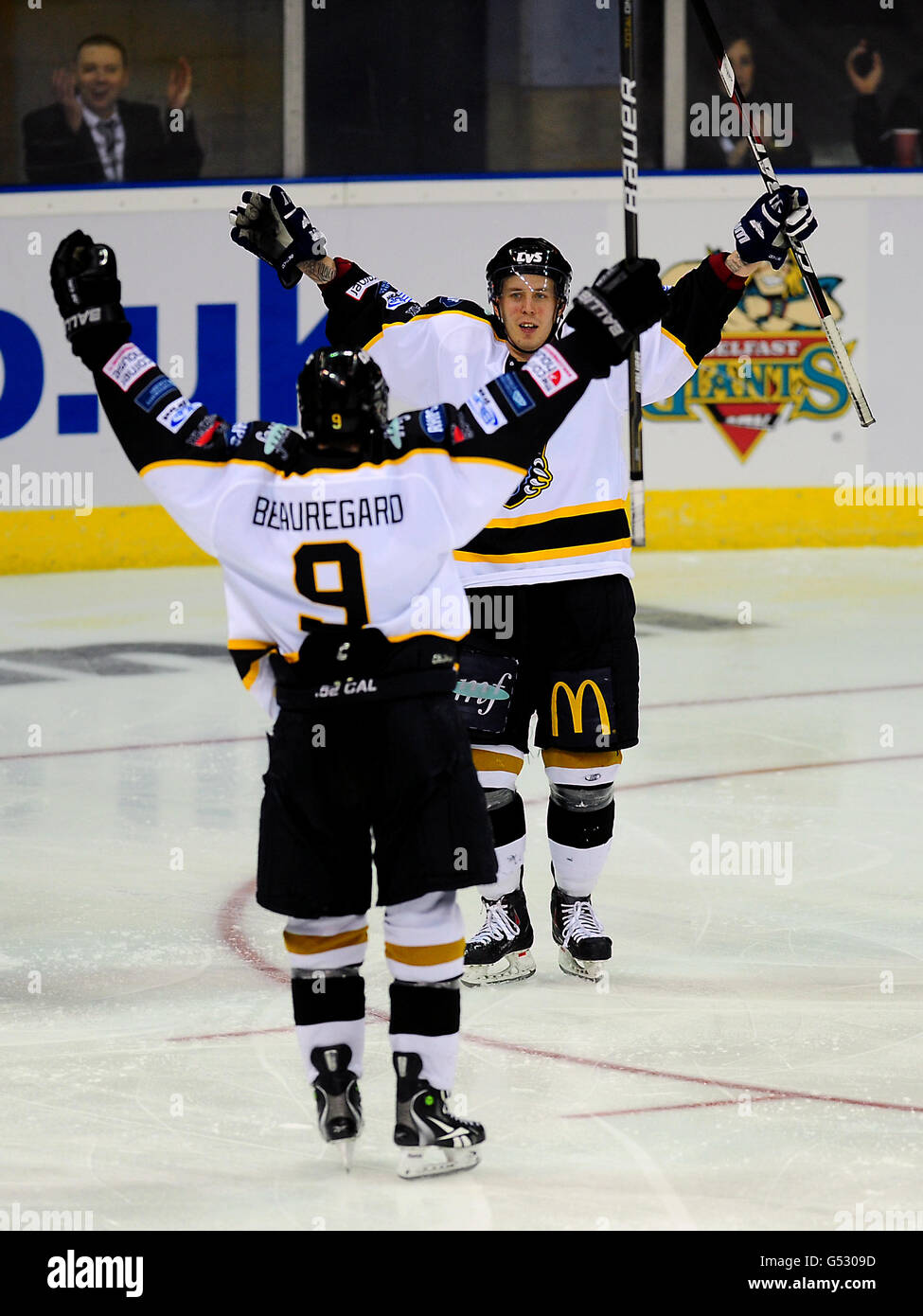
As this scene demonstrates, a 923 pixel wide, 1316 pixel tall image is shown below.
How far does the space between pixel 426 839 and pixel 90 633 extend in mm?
5607

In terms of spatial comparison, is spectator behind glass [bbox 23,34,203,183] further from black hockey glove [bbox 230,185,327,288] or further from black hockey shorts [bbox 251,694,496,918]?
black hockey shorts [bbox 251,694,496,918]

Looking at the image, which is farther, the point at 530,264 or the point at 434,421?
the point at 530,264

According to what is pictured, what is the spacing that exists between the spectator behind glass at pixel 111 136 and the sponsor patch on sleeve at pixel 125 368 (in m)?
7.46

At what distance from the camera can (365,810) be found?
2889mm

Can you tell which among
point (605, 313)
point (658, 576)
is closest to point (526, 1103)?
point (605, 313)

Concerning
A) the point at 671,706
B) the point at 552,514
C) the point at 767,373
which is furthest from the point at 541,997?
the point at 767,373

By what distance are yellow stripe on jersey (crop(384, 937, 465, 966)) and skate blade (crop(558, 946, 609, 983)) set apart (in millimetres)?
1068

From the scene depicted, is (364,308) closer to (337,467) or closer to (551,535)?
(551,535)

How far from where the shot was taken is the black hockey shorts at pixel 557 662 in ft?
12.9

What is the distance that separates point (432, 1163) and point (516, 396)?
3.68 feet

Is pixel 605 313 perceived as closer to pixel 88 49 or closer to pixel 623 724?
pixel 623 724

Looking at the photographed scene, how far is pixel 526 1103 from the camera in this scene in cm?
322

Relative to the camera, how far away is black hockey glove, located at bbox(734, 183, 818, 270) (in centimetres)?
346

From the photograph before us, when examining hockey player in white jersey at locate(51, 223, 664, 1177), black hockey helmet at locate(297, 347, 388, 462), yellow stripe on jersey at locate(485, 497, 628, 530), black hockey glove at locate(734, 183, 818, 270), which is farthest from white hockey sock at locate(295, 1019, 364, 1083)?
black hockey glove at locate(734, 183, 818, 270)
